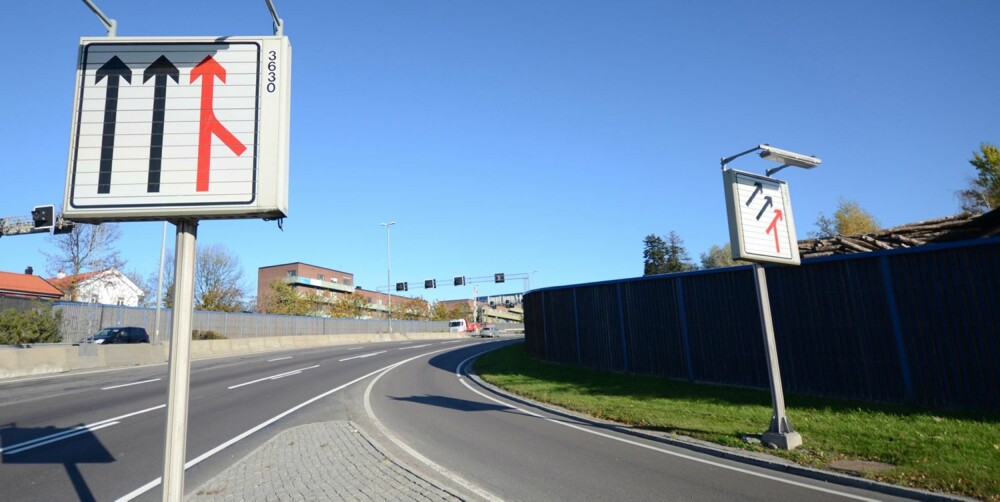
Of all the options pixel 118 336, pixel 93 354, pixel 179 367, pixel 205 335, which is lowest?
pixel 93 354

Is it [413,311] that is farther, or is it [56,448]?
[413,311]

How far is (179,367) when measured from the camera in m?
3.09

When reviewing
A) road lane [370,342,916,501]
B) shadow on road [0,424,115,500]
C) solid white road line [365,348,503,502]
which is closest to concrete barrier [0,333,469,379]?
shadow on road [0,424,115,500]

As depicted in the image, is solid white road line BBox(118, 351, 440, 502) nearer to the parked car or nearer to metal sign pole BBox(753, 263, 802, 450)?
metal sign pole BBox(753, 263, 802, 450)

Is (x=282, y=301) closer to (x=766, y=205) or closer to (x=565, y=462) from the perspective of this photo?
(x=565, y=462)

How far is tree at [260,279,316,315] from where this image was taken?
66.2m

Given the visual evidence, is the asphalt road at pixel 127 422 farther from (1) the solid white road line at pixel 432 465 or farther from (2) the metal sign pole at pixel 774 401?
(2) the metal sign pole at pixel 774 401

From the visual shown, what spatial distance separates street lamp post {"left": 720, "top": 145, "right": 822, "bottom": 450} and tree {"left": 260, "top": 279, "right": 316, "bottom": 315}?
218ft

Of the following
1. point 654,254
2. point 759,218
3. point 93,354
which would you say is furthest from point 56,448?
point 654,254

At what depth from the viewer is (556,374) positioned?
17.7m

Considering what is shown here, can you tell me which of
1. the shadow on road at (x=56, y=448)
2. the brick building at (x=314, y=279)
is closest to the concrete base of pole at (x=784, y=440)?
the shadow on road at (x=56, y=448)

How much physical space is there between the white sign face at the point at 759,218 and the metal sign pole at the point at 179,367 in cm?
793

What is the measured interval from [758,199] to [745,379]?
19.3ft

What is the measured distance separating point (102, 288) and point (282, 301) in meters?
24.8
